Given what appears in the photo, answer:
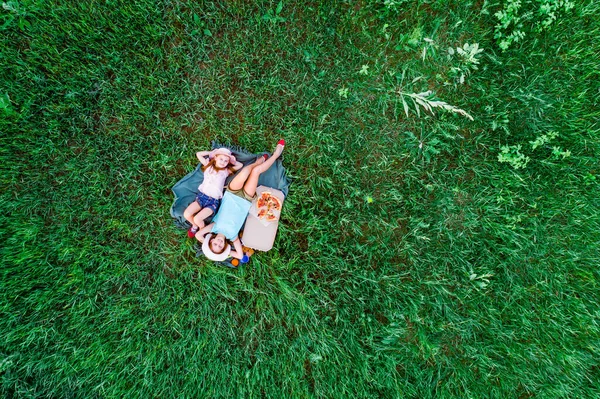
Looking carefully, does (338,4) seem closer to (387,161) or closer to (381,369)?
(387,161)

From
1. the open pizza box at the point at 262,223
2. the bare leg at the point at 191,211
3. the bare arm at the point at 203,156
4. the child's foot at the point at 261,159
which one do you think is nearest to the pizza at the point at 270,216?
the open pizza box at the point at 262,223

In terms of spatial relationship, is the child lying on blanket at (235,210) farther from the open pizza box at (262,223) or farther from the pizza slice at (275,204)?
the pizza slice at (275,204)

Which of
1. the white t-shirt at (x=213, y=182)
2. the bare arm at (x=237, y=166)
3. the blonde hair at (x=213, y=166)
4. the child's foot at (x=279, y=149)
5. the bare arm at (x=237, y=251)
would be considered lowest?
the bare arm at (x=237, y=251)

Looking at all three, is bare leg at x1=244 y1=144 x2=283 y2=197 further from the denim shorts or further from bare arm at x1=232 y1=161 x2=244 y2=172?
the denim shorts

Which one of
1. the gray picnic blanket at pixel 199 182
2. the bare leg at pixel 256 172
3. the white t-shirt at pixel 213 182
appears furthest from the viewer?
the gray picnic blanket at pixel 199 182

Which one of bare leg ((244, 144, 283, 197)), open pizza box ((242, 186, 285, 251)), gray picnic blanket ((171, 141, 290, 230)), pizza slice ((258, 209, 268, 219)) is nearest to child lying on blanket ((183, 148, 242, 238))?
gray picnic blanket ((171, 141, 290, 230))

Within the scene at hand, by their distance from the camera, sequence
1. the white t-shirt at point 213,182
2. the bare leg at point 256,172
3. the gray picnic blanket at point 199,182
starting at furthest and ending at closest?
the gray picnic blanket at point 199,182 → the white t-shirt at point 213,182 → the bare leg at point 256,172

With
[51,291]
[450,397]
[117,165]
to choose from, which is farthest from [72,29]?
[450,397]

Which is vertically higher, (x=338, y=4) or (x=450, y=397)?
(x=338, y=4)
